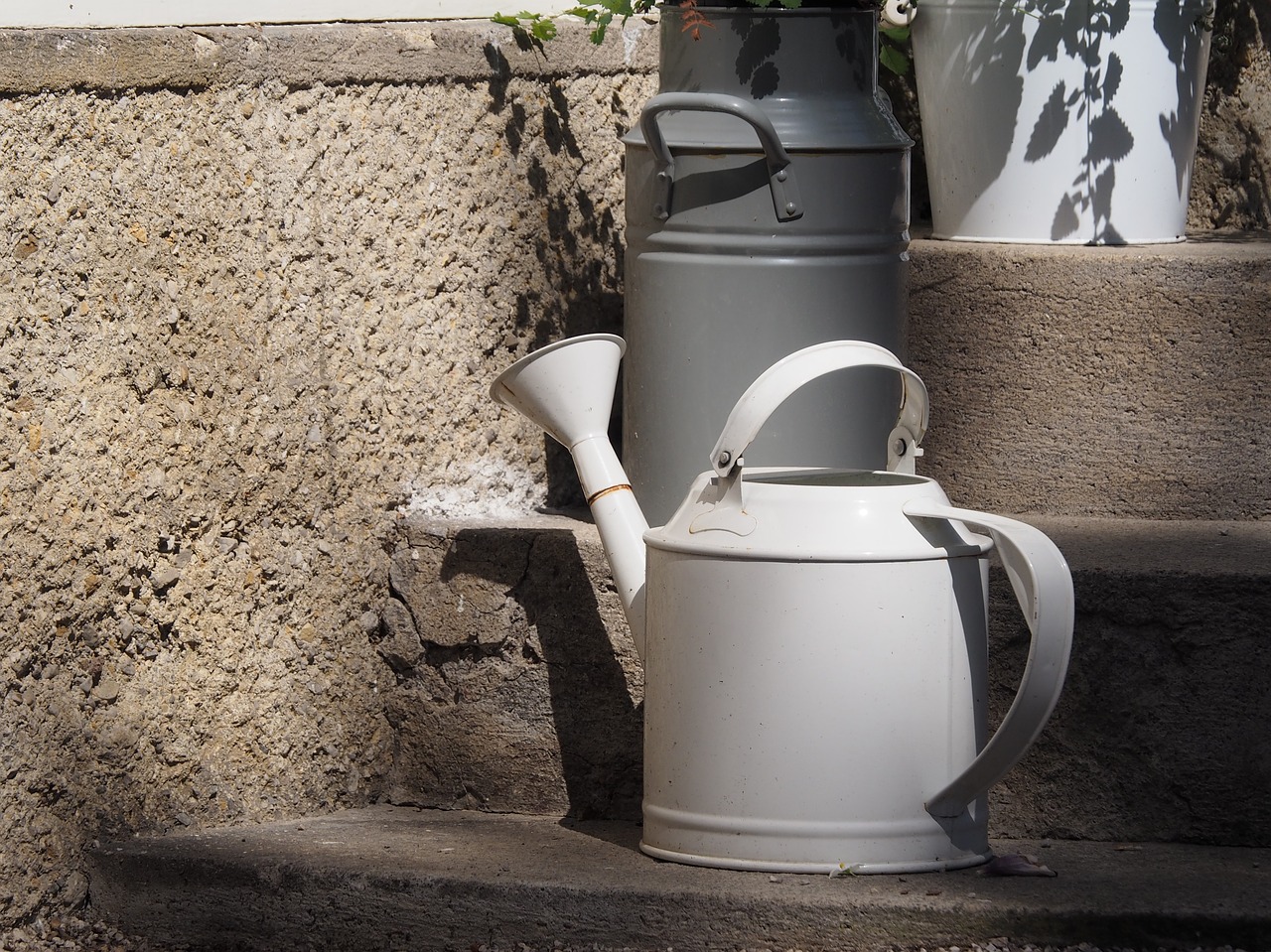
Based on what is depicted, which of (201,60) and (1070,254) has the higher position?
(201,60)

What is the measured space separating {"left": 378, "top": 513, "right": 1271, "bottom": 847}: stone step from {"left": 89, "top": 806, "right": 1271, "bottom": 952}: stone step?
0.07 m

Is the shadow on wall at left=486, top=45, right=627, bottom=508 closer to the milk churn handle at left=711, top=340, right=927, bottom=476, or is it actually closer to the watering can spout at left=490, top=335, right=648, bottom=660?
the watering can spout at left=490, top=335, right=648, bottom=660

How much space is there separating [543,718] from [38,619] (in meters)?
0.66

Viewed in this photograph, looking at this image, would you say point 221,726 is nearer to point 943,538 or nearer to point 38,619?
point 38,619

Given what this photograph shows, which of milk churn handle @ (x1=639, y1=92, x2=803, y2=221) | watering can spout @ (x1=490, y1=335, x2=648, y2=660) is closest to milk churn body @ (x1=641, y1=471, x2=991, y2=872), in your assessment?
watering can spout @ (x1=490, y1=335, x2=648, y2=660)

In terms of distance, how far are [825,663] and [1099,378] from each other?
83 centimetres

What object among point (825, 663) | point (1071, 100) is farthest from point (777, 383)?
point (1071, 100)

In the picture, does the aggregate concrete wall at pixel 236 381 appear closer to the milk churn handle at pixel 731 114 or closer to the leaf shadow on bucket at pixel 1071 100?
the milk churn handle at pixel 731 114

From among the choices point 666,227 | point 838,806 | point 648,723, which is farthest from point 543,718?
point 666,227

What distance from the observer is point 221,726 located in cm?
189

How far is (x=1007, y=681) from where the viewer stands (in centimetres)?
196

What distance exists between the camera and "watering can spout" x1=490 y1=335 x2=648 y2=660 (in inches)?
74.2

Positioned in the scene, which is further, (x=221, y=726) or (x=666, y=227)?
(x=666, y=227)

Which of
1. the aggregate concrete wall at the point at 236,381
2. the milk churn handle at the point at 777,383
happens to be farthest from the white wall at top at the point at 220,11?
the milk churn handle at the point at 777,383
